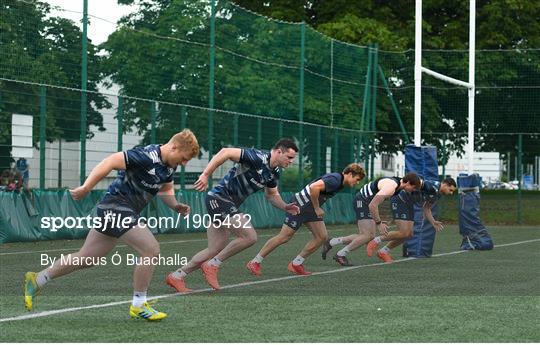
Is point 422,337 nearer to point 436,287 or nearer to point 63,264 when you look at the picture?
point 63,264

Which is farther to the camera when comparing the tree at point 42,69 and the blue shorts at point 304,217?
the tree at point 42,69

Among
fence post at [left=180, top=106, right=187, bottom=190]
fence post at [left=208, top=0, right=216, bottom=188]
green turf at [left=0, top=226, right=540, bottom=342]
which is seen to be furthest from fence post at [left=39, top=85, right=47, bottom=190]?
fence post at [left=208, top=0, right=216, bottom=188]

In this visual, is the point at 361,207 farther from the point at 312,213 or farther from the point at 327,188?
the point at 327,188

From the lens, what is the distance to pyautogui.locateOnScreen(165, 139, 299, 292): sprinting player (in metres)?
12.6

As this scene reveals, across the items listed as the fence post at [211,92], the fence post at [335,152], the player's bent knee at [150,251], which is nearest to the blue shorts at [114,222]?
the player's bent knee at [150,251]

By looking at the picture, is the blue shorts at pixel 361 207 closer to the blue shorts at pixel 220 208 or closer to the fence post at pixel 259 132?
the blue shorts at pixel 220 208

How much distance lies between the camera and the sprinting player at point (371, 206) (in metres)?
16.3

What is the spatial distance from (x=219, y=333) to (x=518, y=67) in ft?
90.0

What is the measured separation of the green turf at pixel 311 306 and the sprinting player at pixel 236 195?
0.45 m

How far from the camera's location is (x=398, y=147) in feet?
116

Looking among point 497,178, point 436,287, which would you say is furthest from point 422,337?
point 497,178

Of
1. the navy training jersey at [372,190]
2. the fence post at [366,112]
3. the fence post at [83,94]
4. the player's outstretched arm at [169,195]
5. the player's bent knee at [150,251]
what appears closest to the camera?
the player's bent knee at [150,251]

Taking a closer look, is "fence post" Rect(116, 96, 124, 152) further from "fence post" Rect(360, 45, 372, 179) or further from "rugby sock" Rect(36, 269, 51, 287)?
"rugby sock" Rect(36, 269, 51, 287)

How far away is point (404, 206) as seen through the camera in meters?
18.2
